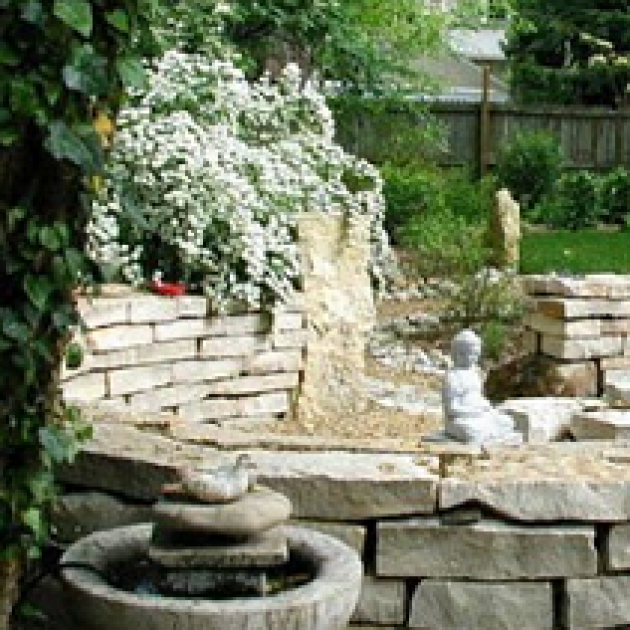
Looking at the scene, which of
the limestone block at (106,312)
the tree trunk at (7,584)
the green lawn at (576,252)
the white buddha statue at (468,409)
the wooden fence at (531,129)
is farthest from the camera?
the wooden fence at (531,129)

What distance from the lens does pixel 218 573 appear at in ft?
10.3

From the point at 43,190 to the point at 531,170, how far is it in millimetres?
14583

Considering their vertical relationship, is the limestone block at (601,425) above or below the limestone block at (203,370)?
below

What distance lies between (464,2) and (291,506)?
1221cm

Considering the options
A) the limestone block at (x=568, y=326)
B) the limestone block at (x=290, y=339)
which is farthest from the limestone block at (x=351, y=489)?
the limestone block at (x=568, y=326)

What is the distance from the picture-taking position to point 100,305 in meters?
5.66

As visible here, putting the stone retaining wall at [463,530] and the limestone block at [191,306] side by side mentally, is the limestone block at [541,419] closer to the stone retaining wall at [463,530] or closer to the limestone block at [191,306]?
the limestone block at [191,306]

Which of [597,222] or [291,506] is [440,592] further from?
[597,222]

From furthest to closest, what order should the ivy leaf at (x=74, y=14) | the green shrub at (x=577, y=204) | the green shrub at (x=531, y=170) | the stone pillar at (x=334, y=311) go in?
1. the green shrub at (x=531, y=170)
2. the green shrub at (x=577, y=204)
3. the stone pillar at (x=334, y=311)
4. the ivy leaf at (x=74, y=14)

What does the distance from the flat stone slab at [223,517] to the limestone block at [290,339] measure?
333 cm

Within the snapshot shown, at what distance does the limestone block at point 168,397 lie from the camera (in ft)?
19.3

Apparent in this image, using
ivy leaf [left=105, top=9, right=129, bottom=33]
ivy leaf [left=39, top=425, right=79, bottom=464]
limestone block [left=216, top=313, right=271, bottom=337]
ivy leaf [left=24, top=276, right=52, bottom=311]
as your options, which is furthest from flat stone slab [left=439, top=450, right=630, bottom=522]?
limestone block [left=216, top=313, right=271, bottom=337]

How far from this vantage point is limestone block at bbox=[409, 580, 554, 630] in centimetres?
356

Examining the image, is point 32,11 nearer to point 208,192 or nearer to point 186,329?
point 186,329
